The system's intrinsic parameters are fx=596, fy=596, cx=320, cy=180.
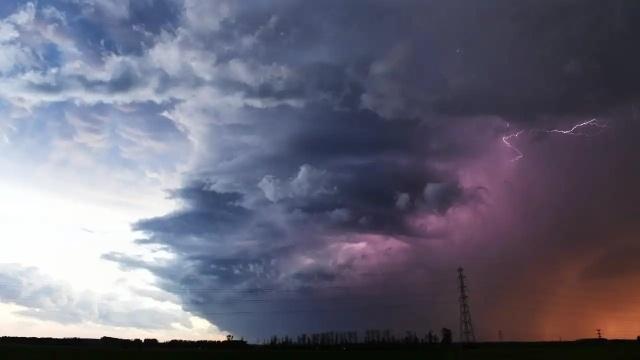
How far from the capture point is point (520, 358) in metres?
133

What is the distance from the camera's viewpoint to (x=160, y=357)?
133 meters

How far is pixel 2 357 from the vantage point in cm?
12025

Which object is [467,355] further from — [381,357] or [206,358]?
[206,358]

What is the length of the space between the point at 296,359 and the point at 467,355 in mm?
39983

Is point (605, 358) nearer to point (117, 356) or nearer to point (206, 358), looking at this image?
point (206, 358)

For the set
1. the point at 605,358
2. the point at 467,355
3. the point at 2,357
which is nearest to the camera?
the point at 2,357

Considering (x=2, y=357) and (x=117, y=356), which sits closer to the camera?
(x=2, y=357)

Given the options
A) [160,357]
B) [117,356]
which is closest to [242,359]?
[160,357]

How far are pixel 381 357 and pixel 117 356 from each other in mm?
61916

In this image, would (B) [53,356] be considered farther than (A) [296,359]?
No

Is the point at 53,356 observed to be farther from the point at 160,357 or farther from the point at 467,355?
the point at 467,355

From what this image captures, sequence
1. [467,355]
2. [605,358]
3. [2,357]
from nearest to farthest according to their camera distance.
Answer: [2,357]
[605,358]
[467,355]

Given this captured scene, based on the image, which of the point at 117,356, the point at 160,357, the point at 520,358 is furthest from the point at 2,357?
the point at 520,358

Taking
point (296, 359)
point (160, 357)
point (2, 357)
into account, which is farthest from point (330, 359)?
point (2, 357)
